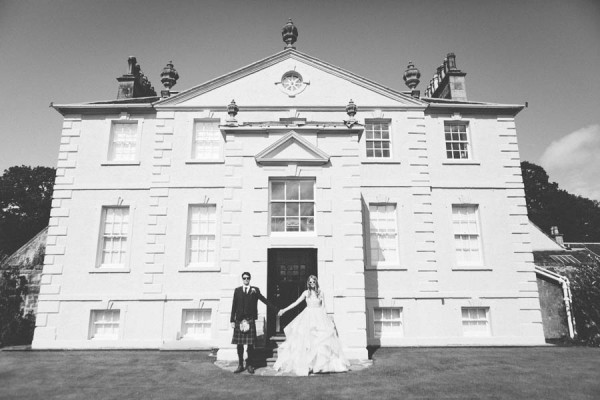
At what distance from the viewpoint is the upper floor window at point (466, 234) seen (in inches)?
592

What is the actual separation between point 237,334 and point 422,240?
8667mm

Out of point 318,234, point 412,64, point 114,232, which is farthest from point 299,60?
point 114,232

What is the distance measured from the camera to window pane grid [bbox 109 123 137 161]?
15.8 metres

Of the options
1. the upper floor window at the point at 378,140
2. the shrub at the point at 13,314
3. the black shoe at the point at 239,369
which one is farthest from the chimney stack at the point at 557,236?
the shrub at the point at 13,314

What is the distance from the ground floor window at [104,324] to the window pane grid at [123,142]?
643 cm

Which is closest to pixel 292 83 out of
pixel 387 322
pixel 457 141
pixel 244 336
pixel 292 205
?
pixel 292 205

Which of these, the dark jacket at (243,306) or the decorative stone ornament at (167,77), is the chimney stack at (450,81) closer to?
the decorative stone ornament at (167,77)

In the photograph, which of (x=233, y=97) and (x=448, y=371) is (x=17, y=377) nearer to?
(x=448, y=371)

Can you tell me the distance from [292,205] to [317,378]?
17.3 feet

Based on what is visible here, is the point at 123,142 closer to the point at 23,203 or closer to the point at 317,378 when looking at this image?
the point at 317,378

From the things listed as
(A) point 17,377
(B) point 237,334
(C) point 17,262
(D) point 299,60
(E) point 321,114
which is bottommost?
(A) point 17,377

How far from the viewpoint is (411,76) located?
17.0 metres

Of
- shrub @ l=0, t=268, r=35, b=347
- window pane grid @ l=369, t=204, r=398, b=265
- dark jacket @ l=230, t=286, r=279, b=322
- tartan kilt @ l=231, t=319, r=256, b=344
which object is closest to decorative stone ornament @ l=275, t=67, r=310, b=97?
window pane grid @ l=369, t=204, r=398, b=265

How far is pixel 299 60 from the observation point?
16.3 metres
